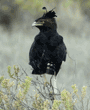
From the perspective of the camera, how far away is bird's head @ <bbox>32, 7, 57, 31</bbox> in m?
2.27

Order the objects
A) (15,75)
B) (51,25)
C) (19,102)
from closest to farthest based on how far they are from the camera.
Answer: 1. (19,102)
2. (15,75)
3. (51,25)

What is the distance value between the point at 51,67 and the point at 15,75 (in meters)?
0.52


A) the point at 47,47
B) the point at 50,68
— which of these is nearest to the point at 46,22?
the point at 47,47

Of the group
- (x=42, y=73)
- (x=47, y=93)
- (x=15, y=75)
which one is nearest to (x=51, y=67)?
(x=42, y=73)

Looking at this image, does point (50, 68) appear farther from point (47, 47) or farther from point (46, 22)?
point (46, 22)

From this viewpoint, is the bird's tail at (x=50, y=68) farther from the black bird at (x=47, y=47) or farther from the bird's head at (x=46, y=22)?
the bird's head at (x=46, y=22)

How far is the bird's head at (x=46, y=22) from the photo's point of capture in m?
2.27

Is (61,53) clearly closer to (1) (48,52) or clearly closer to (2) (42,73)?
(1) (48,52)

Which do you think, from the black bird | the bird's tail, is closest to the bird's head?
the black bird

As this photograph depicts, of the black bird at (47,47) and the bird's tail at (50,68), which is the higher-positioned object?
the black bird at (47,47)

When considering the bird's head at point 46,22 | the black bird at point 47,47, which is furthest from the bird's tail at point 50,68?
the bird's head at point 46,22

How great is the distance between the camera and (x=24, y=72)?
88.7 inches

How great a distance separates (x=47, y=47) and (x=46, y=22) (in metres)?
0.34

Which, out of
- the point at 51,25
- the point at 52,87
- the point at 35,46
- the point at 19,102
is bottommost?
the point at 19,102
